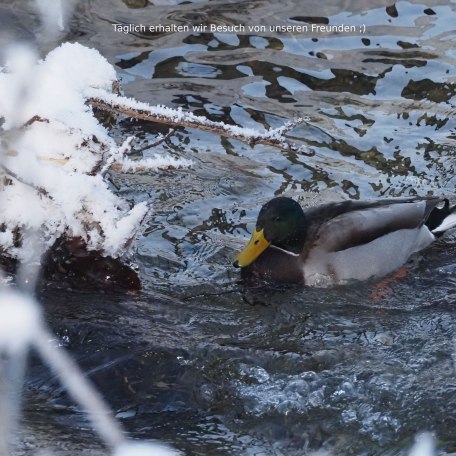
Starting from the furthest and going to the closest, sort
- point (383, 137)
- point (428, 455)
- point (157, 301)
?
point (383, 137) < point (157, 301) < point (428, 455)

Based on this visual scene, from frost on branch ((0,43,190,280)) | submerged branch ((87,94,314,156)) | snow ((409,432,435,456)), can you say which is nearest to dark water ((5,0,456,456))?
snow ((409,432,435,456))

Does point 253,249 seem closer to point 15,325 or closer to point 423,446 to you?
point 15,325

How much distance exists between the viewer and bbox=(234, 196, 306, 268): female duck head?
6102mm

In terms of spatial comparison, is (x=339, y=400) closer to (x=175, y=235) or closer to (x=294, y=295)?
(x=294, y=295)

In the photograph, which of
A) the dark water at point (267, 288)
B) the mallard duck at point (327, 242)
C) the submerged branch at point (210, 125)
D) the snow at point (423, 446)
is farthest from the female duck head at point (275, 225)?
the snow at point (423, 446)

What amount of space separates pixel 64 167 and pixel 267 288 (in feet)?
5.40

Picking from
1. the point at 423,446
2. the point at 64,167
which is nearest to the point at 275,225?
the point at 64,167

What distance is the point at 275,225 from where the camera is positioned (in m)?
6.12

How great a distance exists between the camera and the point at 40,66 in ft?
17.0

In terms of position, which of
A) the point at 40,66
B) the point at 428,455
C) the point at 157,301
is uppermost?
the point at 40,66

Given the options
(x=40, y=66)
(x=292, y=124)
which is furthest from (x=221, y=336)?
(x=40, y=66)

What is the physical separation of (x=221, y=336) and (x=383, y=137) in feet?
9.92

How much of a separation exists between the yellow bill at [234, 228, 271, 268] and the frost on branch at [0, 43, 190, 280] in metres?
1.01

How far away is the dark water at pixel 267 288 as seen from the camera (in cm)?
423
